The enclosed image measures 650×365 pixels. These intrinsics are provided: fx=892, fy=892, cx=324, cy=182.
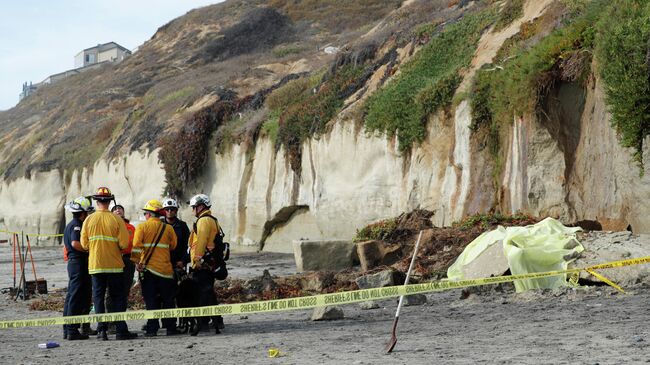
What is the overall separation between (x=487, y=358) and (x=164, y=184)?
91.9 ft

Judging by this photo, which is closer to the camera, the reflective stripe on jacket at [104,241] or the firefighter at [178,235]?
the reflective stripe on jacket at [104,241]

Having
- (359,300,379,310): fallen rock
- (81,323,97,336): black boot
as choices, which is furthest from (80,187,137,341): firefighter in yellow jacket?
(359,300,379,310): fallen rock

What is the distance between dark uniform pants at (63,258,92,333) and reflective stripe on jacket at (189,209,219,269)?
1.34 metres

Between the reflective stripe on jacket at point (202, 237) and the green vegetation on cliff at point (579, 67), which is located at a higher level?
the green vegetation on cliff at point (579, 67)

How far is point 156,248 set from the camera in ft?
35.9

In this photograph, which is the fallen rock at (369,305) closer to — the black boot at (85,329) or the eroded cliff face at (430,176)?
the black boot at (85,329)

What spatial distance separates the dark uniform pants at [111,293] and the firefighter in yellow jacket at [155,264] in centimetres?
27

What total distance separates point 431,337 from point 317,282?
225 inches

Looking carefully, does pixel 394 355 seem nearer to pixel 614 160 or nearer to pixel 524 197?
pixel 614 160

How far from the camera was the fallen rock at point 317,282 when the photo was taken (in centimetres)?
1445

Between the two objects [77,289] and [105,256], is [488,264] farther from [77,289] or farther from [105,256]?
[77,289]

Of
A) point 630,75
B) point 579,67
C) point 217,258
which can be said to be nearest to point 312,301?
point 217,258

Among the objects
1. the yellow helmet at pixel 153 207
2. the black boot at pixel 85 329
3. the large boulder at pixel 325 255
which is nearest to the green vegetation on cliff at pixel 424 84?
the large boulder at pixel 325 255

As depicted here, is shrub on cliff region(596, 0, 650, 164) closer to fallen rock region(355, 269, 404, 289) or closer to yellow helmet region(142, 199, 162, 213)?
fallen rock region(355, 269, 404, 289)
